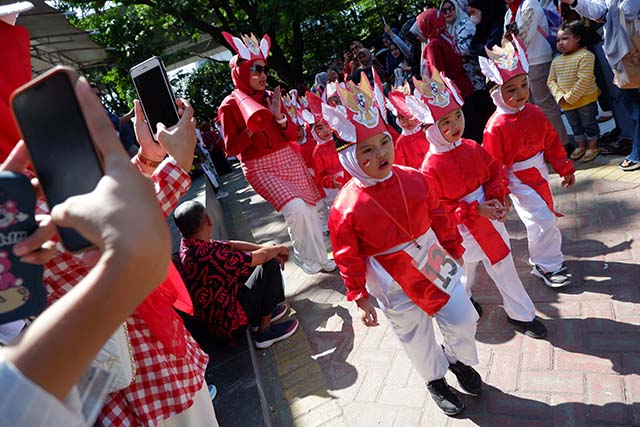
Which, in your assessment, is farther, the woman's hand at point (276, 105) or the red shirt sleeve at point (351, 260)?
the woman's hand at point (276, 105)

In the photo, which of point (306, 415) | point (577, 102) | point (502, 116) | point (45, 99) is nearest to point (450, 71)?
point (577, 102)

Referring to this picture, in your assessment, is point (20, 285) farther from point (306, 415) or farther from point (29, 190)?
point (306, 415)

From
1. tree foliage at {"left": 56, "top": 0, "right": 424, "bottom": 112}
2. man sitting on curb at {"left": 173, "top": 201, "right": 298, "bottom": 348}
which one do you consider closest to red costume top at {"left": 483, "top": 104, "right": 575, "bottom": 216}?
man sitting on curb at {"left": 173, "top": 201, "right": 298, "bottom": 348}

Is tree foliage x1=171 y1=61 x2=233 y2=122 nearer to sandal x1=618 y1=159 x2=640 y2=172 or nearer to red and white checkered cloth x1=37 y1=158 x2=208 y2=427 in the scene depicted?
sandal x1=618 y1=159 x2=640 y2=172

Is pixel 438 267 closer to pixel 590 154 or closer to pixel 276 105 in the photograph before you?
pixel 276 105

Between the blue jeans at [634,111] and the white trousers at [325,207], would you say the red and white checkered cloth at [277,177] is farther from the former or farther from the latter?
the blue jeans at [634,111]

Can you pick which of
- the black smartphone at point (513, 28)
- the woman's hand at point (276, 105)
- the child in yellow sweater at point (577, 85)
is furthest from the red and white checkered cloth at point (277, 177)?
the child in yellow sweater at point (577, 85)

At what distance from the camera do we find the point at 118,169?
0.79 meters

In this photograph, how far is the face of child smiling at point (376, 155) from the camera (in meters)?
2.54

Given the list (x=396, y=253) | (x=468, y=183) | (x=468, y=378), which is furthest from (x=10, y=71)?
(x=468, y=378)

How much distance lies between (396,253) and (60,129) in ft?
6.23

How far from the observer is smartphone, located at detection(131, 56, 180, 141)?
181 cm

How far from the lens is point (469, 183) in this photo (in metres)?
2.99

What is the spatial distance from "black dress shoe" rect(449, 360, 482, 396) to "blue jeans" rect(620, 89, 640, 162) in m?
3.41
